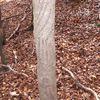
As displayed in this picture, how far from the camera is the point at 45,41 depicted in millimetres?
3318

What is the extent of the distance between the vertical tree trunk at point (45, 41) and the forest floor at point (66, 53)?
5.36 ft

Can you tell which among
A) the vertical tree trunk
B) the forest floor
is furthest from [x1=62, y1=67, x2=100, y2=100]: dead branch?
the vertical tree trunk

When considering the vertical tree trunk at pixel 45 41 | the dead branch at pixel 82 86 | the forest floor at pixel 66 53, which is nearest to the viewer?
the vertical tree trunk at pixel 45 41

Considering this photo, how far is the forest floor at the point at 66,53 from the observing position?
5449mm

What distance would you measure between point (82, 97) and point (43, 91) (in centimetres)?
159

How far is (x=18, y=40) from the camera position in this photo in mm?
9141

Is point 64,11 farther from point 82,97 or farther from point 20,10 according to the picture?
point 82,97

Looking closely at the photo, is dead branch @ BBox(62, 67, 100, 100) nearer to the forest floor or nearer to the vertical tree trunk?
the forest floor

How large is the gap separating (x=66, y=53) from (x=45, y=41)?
12.4ft

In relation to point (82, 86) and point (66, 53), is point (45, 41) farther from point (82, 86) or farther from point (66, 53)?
point (66, 53)

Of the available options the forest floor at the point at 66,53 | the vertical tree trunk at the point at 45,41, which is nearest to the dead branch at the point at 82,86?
the forest floor at the point at 66,53

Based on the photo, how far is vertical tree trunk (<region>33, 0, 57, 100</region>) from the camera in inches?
126

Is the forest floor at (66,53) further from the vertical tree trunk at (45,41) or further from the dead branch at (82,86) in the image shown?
the vertical tree trunk at (45,41)

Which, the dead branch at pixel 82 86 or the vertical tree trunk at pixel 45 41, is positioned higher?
the vertical tree trunk at pixel 45 41
